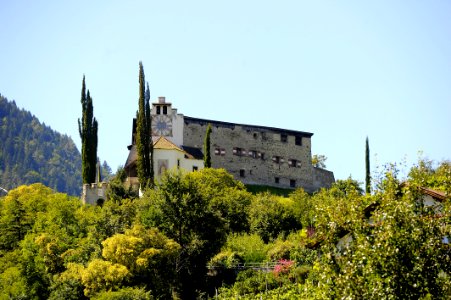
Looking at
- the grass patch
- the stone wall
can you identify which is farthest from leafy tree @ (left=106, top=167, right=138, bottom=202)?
the grass patch

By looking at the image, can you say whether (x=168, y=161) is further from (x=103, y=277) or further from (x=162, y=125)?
(x=103, y=277)

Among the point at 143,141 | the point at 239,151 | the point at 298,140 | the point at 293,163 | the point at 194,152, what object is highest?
the point at 298,140

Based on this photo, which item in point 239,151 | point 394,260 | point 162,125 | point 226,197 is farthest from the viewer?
point 239,151

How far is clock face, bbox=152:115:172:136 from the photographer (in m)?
68.7

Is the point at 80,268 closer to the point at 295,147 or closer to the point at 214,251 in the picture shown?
the point at 214,251

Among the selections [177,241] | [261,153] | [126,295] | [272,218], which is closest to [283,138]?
[261,153]

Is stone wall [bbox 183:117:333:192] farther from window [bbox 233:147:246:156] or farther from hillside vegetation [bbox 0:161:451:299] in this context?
hillside vegetation [bbox 0:161:451:299]

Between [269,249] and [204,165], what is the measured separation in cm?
2188

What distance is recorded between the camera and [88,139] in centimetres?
5872

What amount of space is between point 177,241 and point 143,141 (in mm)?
18366

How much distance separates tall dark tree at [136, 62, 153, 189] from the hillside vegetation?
169 inches

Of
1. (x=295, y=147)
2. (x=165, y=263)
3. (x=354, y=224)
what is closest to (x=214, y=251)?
(x=165, y=263)

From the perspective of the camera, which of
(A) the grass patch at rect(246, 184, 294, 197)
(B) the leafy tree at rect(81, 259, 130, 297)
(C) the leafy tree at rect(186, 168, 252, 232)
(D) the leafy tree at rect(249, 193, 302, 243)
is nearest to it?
(B) the leafy tree at rect(81, 259, 130, 297)

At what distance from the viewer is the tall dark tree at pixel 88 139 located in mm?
58688
